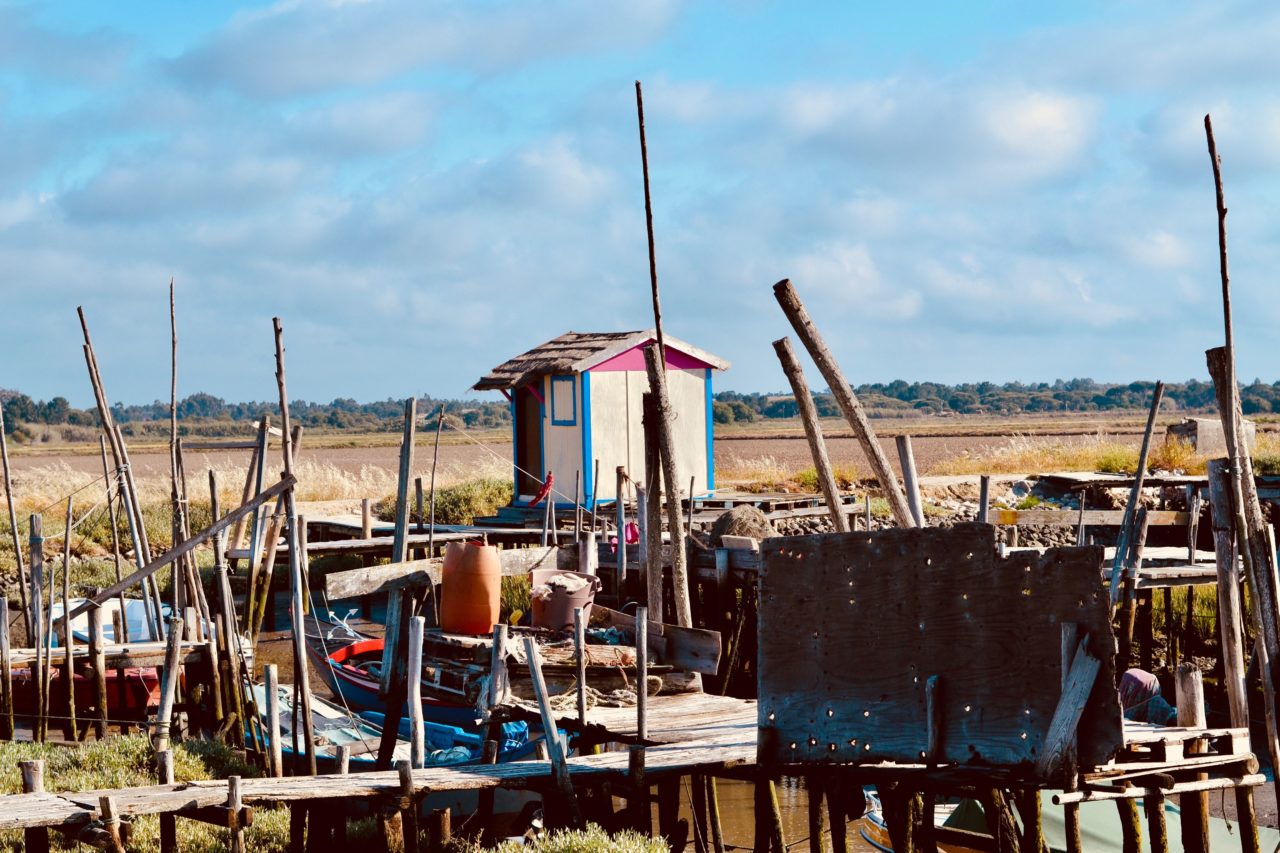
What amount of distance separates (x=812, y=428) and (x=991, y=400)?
168 metres

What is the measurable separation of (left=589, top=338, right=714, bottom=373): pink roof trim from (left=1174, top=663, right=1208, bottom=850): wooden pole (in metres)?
17.1

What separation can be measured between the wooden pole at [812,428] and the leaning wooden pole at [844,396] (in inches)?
20.1

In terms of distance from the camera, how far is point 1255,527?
9.84 meters

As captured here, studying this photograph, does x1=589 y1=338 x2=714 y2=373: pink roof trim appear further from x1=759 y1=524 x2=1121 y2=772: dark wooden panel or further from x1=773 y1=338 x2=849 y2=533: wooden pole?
x1=759 y1=524 x2=1121 y2=772: dark wooden panel

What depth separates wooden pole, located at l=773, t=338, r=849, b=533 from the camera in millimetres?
10594

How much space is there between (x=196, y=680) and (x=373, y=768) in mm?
3238

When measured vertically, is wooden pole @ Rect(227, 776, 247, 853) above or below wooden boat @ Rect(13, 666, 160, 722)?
above

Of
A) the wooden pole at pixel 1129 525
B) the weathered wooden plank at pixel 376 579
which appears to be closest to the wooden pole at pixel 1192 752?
the wooden pole at pixel 1129 525

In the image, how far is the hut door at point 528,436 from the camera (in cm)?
2812

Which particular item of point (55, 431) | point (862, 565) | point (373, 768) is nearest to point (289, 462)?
point (373, 768)

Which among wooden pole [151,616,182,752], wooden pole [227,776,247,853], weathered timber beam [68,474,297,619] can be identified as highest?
weathered timber beam [68,474,297,619]

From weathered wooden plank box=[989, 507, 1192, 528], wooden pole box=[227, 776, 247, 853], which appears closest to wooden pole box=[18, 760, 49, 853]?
wooden pole box=[227, 776, 247, 853]

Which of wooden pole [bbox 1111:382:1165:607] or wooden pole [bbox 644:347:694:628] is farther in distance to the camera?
wooden pole [bbox 1111:382:1165:607]

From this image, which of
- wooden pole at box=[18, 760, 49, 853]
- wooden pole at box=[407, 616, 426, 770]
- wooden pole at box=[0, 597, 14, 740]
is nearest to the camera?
wooden pole at box=[18, 760, 49, 853]
